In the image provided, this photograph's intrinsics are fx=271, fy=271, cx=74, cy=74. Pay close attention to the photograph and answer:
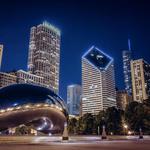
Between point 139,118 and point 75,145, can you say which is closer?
point 75,145

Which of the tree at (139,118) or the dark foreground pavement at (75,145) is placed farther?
the tree at (139,118)

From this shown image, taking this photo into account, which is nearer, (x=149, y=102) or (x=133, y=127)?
(x=133, y=127)

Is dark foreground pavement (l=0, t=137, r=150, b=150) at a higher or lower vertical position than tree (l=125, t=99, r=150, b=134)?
lower

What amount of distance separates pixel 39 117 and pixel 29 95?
1.69 m

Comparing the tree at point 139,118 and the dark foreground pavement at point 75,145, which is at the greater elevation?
the tree at point 139,118

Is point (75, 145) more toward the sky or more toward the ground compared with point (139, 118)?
more toward the ground

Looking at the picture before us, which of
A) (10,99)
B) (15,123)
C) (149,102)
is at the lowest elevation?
(15,123)

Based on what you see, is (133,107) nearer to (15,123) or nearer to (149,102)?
(149,102)

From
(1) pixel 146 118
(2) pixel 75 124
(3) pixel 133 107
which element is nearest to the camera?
(1) pixel 146 118

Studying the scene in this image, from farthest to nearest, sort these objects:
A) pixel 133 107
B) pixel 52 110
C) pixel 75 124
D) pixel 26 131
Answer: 1. pixel 26 131
2. pixel 75 124
3. pixel 133 107
4. pixel 52 110

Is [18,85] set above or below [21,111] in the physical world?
above

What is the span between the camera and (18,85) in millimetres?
19188

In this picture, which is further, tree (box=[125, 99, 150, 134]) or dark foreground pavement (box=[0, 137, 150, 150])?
tree (box=[125, 99, 150, 134])

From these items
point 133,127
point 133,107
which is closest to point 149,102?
point 133,107
